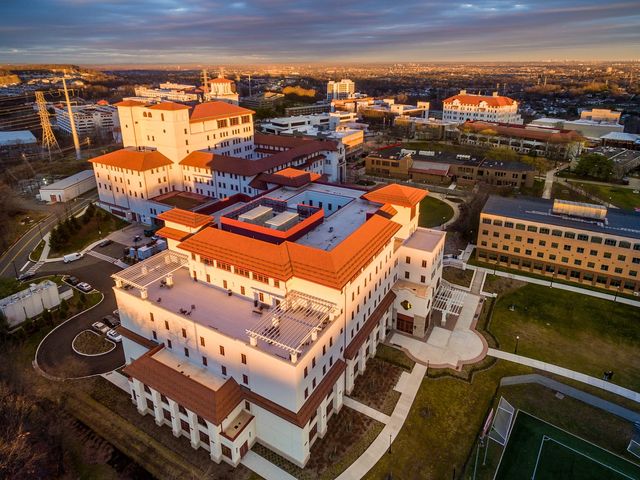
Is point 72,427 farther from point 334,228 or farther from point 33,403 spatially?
point 334,228

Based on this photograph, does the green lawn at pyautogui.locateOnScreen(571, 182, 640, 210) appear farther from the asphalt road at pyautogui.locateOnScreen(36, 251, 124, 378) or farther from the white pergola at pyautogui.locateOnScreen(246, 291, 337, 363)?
the asphalt road at pyautogui.locateOnScreen(36, 251, 124, 378)

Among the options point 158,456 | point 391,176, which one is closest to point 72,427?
point 158,456

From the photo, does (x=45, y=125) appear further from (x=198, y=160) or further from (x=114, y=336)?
(x=114, y=336)

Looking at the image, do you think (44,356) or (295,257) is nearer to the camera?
(295,257)

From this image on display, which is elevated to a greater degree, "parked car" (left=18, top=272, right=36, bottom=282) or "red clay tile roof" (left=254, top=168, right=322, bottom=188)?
"red clay tile roof" (left=254, top=168, right=322, bottom=188)

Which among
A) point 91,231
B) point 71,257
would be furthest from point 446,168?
point 71,257

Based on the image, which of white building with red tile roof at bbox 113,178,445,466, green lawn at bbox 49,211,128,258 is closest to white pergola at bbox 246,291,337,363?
white building with red tile roof at bbox 113,178,445,466
